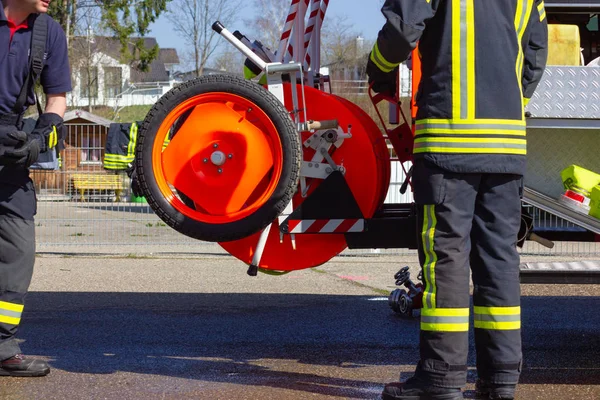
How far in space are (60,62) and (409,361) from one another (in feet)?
7.57

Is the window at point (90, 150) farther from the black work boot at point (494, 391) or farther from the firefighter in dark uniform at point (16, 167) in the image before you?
the black work boot at point (494, 391)

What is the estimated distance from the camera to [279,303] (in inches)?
251

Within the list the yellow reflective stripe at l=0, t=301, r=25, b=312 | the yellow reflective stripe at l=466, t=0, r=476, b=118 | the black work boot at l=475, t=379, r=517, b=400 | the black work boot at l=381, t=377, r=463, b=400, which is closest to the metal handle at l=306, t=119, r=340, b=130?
the yellow reflective stripe at l=466, t=0, r=476, b=118

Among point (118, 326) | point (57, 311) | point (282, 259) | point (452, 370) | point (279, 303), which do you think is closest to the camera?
point (452, 370)

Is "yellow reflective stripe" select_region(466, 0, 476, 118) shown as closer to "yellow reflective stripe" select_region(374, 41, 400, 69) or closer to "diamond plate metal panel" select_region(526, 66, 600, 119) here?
"yellow reflective stripe" select_region(374, 41, 400, 69)

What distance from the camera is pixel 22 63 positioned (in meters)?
4.34

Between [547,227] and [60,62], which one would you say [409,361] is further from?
[60,62]

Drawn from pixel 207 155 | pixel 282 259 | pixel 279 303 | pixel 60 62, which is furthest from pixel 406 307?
pixel 60 62

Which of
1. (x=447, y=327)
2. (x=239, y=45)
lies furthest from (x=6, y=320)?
(x=447, y=327)

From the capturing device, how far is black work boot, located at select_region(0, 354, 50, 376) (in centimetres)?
421

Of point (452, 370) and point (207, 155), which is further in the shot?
point (207, 155)

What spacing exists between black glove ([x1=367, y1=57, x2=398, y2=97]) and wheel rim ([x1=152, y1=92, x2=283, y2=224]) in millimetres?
539

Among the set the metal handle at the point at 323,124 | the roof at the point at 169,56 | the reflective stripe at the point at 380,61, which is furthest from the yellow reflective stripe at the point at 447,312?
the roof at the point at 169,56

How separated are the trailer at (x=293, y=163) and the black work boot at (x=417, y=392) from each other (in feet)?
2.58
